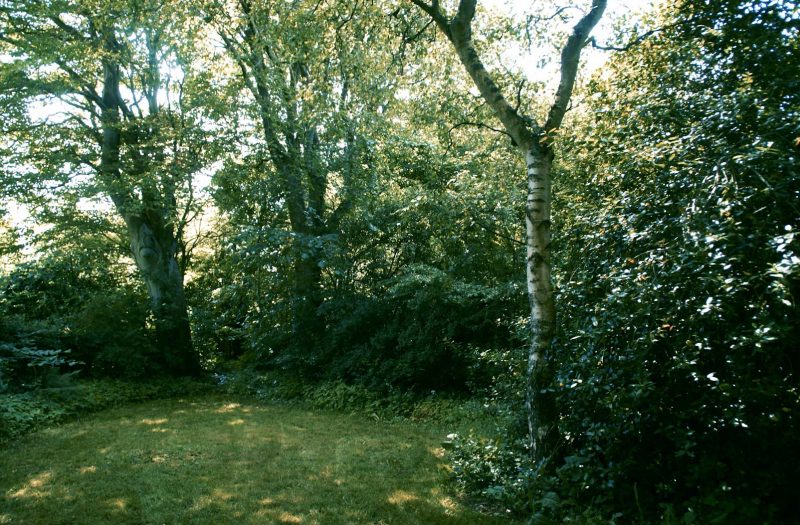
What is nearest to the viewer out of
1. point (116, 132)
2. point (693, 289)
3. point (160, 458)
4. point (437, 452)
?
point (693, 289)

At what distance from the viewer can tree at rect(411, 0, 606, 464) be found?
5.03 meters

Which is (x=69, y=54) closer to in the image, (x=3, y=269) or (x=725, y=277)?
(x=3, y=269)

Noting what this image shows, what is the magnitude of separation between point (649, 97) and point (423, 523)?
409cm

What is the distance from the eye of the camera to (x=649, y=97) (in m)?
4.62

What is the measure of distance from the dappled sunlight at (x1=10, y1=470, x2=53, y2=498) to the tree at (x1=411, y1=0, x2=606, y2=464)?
4.85 meters

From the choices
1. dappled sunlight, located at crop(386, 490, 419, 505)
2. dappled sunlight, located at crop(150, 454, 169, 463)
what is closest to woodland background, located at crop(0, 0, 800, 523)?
dappled sunlight, located at crop(386, 490, 419, 505)

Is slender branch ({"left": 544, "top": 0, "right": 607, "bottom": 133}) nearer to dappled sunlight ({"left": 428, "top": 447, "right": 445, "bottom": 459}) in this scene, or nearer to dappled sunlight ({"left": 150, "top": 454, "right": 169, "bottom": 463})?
dappled sunlight ({"left": 428, "top": 447, "right": 445, "bottom": 459})

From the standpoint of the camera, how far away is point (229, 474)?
236 inches

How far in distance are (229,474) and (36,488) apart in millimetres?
1885

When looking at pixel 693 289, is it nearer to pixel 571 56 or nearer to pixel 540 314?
pixel 540 314

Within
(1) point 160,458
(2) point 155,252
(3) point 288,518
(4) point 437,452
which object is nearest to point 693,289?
(3) point 288,518

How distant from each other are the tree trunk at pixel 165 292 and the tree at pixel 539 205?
10.1 m

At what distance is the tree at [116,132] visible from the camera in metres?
11.4

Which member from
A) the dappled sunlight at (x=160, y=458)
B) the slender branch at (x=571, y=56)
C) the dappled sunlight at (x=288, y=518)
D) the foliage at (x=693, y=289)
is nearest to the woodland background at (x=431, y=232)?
the foliage at (x=693, y=289)
